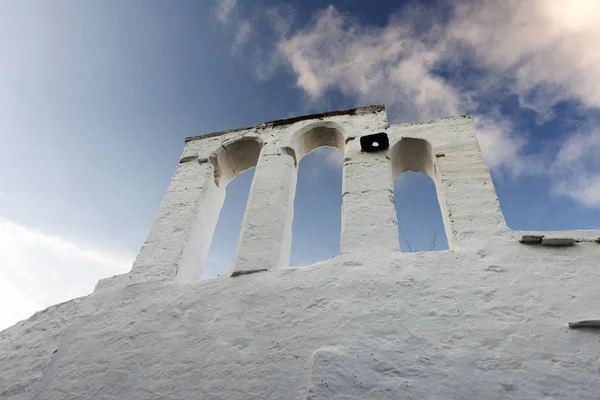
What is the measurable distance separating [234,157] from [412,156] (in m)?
2.51

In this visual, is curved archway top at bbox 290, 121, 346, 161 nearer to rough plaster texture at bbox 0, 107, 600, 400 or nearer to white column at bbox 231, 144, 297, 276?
white column at bbox 231, 144, 297, 276

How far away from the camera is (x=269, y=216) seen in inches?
180

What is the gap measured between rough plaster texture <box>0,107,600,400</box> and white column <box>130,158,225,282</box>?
0.08ft

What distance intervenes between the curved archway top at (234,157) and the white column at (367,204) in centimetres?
149

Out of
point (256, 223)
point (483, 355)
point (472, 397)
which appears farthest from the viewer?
point (256, 223)

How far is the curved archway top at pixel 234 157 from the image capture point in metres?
5.84

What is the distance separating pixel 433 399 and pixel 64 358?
3032 millimetres

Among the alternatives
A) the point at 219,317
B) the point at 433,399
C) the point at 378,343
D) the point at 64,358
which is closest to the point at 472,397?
the point at 433,399

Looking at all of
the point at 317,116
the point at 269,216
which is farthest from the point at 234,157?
the point at 269,216

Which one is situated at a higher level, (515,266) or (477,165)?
(477,165)

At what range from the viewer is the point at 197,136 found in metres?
6.40

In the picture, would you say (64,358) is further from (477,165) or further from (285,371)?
(477,165)

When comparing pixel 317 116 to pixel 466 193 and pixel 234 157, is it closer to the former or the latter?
pixel 234 157

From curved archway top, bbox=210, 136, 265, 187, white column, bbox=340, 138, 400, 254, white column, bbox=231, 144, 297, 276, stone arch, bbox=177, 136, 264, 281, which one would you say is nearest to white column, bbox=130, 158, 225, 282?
stone arch, bbox=177, 136, 264, 281
